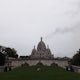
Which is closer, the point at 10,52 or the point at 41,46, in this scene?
the point at 41,46

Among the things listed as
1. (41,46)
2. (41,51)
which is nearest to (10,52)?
(41,46)

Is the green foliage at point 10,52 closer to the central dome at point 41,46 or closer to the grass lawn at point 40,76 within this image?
the central dome at point 41,46

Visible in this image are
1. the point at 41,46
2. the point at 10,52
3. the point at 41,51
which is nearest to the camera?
the point at 41,51

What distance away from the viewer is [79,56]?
80938mm

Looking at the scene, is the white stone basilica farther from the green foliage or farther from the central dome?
the green foliage

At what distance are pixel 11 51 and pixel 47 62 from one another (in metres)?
26.5

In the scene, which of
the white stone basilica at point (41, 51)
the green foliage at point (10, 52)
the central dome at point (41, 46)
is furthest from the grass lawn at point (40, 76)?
the green foliage at point (10, 52)

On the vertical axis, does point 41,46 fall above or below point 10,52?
above

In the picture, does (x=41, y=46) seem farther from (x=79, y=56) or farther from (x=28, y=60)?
(x=79, y=56)

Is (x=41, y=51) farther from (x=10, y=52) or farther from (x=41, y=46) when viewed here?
(x=10, y=52)

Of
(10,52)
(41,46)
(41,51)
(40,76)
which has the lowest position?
(40,76)

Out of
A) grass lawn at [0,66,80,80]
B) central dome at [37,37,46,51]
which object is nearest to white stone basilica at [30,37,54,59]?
central dome at [37,37,46,51]

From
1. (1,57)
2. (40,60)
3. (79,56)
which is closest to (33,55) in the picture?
(40,60)

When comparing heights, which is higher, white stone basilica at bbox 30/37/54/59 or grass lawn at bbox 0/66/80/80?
white stone basilica at bbox 30/37/54/59
